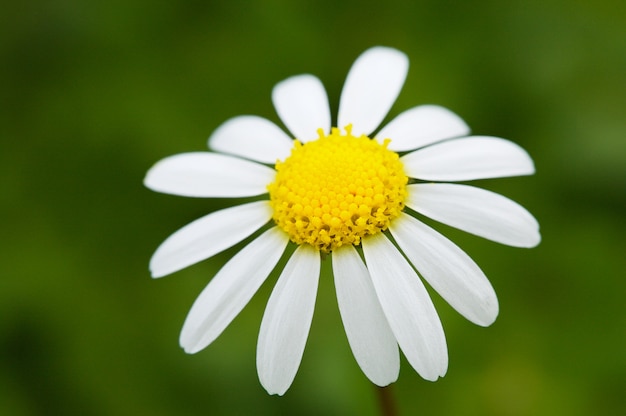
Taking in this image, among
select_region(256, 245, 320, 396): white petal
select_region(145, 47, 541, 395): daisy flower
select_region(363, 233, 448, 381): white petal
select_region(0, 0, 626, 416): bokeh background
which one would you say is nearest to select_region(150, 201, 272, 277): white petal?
select_region(145, 47, 541, 395): daisy flower

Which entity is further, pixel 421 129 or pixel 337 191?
pixel 421 129

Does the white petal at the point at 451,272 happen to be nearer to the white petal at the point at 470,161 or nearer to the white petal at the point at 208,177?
the white petal at the point at 470,161

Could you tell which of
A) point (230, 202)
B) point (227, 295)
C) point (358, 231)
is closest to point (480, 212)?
point (358, 231)

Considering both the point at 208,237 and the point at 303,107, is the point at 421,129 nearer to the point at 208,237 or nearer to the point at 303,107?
the point at 303,107

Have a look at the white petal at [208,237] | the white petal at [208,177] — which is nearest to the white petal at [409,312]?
the white petal at [208,237]

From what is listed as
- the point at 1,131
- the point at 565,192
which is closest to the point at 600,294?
the point at 565,192

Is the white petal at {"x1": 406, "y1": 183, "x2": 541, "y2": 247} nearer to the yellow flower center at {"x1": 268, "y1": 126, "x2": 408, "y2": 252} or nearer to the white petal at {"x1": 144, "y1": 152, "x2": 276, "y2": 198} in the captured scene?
the yellow flower center at {"x1": 268, "y1": 126, "x2": 408, "y2": 252}
